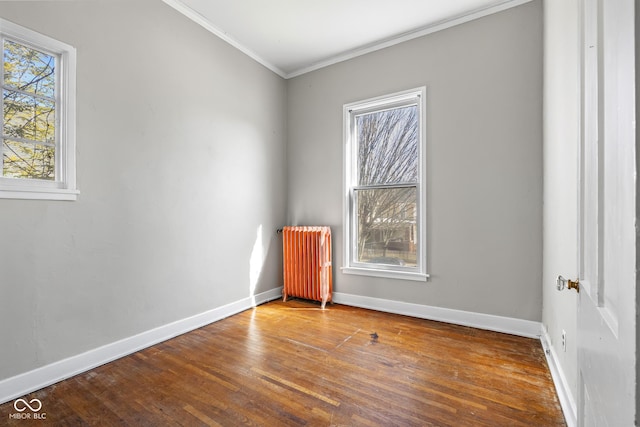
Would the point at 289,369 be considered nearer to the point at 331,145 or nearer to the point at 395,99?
the point at 331,145

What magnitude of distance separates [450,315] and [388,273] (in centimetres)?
71

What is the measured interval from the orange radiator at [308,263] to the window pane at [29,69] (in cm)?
246

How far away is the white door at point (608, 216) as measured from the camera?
50 centimetres

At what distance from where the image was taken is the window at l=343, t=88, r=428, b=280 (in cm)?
319

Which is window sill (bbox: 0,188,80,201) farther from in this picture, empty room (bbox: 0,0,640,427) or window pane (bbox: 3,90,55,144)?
window pane (bbox: 3,90,55,144)

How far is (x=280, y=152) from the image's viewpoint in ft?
13.0

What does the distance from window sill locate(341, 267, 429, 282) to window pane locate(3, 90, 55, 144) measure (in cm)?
286

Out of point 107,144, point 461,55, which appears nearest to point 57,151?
point 107,144

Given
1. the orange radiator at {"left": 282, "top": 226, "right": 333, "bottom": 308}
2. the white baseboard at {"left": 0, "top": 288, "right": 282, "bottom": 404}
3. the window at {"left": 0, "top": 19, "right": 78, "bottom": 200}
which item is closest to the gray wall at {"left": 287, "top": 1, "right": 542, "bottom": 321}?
the orange radiator at {"left": 282, "top": 226, "right": 333, "bottom": 308}

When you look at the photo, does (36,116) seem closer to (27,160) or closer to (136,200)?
(27,160)

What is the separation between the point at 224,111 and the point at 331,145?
49.7 inches

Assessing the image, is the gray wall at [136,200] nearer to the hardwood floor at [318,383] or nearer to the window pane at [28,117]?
the window pane at [28,117]

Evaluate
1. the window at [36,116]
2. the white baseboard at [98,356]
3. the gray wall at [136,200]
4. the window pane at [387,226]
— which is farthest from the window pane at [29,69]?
the window pane at [387,226]

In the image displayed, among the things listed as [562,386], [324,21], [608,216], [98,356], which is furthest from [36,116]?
[562,386]
